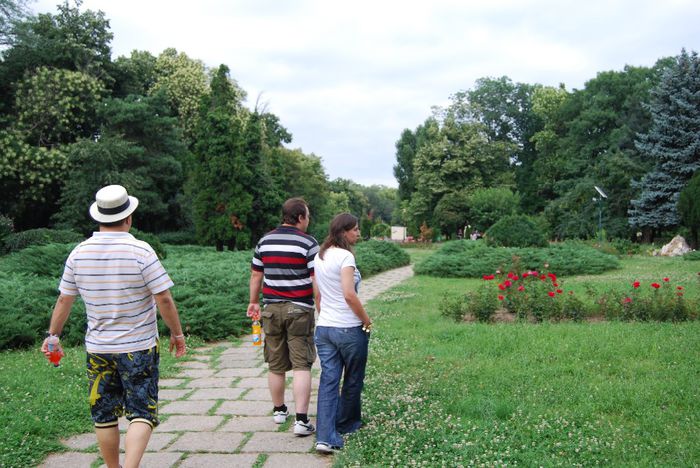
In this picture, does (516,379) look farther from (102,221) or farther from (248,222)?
(248,222)

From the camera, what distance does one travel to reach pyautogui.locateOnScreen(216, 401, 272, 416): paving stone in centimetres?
507

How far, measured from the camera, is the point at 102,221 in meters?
3.40

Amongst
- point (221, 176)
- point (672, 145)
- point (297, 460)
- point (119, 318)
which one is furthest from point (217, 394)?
point (672, 145)

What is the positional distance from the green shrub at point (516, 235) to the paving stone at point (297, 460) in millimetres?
17887

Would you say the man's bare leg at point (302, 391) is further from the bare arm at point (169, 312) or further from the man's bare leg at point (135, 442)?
the man's bare leg at point (135, 442)

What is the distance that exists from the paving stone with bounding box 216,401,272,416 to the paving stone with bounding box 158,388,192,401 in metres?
0.53

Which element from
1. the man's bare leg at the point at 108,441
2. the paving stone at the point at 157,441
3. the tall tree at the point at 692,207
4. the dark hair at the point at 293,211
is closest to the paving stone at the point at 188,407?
the paving stone at the point at 157,441

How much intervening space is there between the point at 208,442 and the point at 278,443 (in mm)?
512

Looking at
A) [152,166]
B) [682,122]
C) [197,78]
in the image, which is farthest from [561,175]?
[152,166]

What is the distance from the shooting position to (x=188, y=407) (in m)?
5.23

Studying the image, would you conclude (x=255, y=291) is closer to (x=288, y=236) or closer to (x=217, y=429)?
(x=288, y=236)

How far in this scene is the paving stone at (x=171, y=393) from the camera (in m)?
5.52

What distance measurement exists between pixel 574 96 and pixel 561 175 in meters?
6.07

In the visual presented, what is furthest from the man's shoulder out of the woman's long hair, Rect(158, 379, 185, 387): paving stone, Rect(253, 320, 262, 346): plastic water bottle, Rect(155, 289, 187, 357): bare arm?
Rect(158, 379, 185, 387): paving stone
